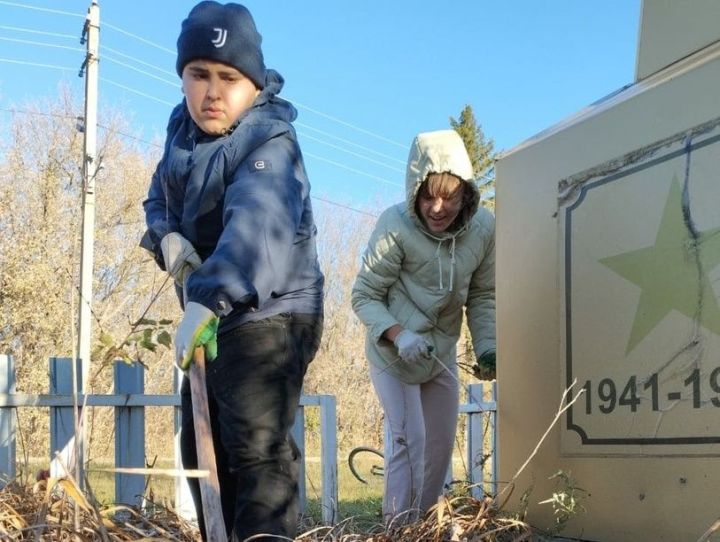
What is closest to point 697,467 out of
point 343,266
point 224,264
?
point 224,264

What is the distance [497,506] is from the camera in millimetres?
1911

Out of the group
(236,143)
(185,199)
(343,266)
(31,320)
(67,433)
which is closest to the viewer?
(236,143)

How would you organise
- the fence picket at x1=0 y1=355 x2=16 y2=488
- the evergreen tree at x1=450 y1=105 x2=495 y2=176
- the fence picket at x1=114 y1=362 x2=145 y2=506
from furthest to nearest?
1. the evergreen tree at x1=450 y1=105 x2=495 y2=176
2. the fence picket at x1=114 y1=362 x2=145 y2=506
3. the fence picket at x1=0 y1=355 x2=16 y2=488

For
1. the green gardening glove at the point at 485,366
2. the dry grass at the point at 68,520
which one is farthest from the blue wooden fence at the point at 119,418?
the dry grass at the point at 68,520

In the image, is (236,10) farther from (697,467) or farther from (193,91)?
(697,467)

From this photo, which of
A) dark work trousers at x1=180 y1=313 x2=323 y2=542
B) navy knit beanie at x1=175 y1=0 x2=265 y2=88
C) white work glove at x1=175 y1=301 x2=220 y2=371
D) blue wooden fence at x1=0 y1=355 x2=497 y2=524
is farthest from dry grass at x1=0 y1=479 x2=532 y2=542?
blue wooden fence at x1=0 y1=355 x2=497 y2=524

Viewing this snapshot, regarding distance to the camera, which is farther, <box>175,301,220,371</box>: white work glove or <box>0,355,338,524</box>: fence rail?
<box>0,355,338,524</box>: fence rail

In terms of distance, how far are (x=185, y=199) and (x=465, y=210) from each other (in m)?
1.10

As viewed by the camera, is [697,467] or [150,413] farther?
[150,413]

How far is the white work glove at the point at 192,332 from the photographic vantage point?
129 cm

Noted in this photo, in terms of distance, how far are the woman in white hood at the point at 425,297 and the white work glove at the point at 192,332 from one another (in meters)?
1.19

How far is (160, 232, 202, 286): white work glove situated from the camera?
5.79 ft

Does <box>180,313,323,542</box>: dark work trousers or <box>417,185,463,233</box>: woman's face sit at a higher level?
<box>417,185,463,233</box>: woman's face

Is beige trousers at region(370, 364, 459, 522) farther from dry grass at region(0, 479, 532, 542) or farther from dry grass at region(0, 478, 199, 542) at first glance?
dry grass at region(0, 478, 199, 542)
